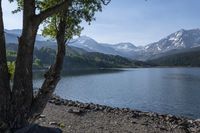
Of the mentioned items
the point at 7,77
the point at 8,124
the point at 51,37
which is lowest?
the point at 8,124

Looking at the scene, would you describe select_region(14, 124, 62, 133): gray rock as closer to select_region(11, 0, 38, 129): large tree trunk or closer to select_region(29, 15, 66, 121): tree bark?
select_region(11, 0, 38, 129): large tree trunk

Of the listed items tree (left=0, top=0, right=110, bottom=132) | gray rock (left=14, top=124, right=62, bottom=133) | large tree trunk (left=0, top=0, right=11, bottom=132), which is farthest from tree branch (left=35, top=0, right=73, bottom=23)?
gray rock (left=14, top=124, right=62, bottom=133)

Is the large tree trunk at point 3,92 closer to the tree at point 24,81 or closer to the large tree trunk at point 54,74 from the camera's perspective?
the tree at point 24,81

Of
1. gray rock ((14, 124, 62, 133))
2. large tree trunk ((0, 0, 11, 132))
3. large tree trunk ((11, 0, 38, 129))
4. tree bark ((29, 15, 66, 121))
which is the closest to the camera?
gray rock ((14, 124, 62, 133))

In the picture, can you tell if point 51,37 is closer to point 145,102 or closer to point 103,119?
point 103,119

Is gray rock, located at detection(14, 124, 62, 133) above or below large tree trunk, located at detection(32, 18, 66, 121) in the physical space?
below

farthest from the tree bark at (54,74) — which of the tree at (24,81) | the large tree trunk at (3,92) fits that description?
the large tree trunk at (3,92)

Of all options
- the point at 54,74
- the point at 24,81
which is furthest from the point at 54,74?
the point at 24,81

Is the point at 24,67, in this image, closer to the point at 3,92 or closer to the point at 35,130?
the point at 3,92

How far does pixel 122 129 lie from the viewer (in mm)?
26234

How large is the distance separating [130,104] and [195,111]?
14587mm

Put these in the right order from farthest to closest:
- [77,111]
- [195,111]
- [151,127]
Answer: [195,111] < [77,111] < [151,127]

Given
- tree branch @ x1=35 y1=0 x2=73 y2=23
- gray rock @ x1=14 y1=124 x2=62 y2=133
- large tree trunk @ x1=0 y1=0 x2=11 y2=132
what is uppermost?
tree branch @ x1=35 y1=0 x2=73 y2=23

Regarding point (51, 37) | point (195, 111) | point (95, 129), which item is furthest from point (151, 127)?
point (195, 111)
